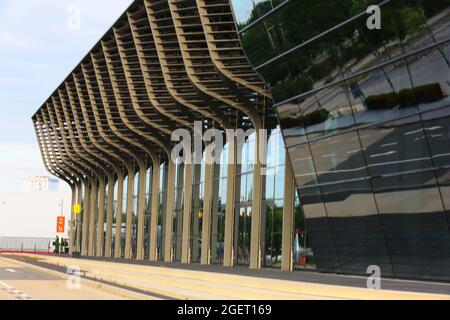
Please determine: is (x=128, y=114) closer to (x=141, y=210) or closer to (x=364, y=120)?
(x=141, y=210)

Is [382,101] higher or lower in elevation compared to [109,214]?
lower

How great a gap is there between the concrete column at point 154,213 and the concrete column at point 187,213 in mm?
6767

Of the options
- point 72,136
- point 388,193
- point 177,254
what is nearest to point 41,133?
point 72,136

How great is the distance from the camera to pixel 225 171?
154 feet

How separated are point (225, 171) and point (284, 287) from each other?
88.0 feet

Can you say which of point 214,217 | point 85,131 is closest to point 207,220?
point 214,217

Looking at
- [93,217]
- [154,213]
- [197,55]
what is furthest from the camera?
[93,217]

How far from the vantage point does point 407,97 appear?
2420 cm

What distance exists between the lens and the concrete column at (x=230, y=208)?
44.1m

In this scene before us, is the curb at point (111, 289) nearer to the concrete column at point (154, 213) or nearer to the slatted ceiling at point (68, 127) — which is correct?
the concrete column at point (154, 213)

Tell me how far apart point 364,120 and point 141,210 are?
3646cm

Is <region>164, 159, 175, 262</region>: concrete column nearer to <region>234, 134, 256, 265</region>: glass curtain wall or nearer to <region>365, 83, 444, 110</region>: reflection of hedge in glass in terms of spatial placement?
<region>234, 134, 256, 265</region>: glass curtain wall

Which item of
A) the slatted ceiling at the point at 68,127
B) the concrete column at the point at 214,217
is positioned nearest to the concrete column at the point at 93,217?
the slatted ceiling at the point at 68,127

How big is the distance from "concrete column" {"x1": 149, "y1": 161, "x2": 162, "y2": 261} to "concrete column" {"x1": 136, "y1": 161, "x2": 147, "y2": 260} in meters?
2.07
